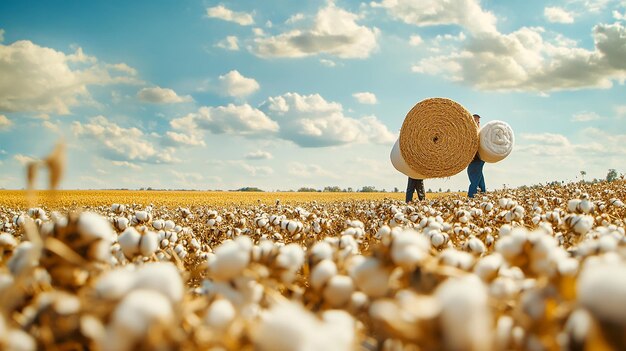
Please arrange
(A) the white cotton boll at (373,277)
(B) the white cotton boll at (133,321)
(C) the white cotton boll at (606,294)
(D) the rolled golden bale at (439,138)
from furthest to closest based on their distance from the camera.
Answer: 1. (D) the rolled golden bale at (439,138)
2. (A) the white cotton boll at (373,277)
3. (B) the white cotton boll at (133,321)
4. (C) the white cotton boll at (606,294)

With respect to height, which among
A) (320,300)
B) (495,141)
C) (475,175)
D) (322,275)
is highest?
(495,141)

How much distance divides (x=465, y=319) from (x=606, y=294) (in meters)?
0.32

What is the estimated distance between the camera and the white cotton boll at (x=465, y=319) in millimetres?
1052

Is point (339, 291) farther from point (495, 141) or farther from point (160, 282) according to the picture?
point (495, 141)

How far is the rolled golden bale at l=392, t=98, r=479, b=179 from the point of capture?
1761cm

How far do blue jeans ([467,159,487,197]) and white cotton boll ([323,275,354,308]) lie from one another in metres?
17.4

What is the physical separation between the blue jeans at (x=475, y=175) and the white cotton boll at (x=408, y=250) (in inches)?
690

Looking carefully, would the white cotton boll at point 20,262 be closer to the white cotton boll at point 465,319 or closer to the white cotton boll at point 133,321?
the white cotton boll at point 133,321

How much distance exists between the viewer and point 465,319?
1050 mm

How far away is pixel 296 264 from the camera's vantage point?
6.52 feet

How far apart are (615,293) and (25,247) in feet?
6.80

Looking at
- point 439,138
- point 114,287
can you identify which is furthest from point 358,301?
point 439,138

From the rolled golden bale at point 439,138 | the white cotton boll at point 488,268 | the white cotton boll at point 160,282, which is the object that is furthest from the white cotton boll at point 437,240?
the rolled golden bale at point 439,138

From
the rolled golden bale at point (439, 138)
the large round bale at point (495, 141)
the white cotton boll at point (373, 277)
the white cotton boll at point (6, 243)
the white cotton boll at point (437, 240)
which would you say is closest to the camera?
the white cotton boll at point (373, 277)
